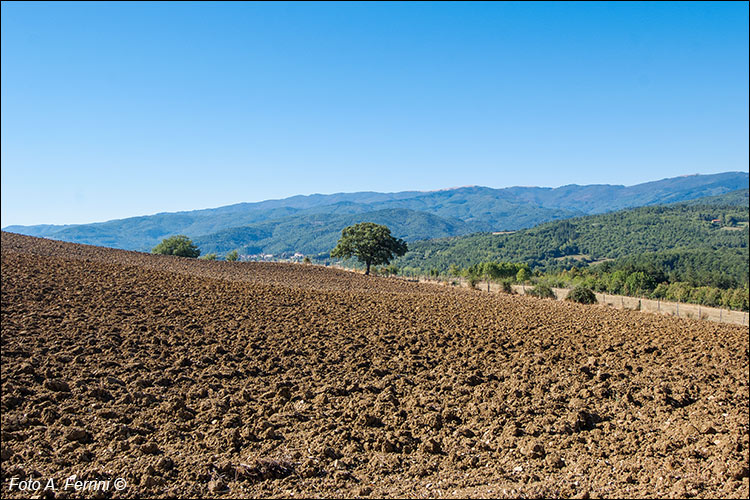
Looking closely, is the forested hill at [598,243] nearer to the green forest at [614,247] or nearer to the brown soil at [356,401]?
the green forest at [614,247]

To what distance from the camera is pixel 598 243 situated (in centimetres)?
17525

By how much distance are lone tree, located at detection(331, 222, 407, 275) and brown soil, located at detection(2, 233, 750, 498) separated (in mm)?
26765

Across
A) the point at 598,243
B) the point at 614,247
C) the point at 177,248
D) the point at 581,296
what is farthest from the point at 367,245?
the point at 598,243

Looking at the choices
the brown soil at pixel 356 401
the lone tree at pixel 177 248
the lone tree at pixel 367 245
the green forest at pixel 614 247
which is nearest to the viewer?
the brown soil at pixel 356 401

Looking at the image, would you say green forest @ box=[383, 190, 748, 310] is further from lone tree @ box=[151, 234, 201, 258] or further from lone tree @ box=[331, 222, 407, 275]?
lone tree @ box=[331, 222, 407, 275]

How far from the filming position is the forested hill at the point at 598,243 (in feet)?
482

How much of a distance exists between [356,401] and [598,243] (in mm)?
185942

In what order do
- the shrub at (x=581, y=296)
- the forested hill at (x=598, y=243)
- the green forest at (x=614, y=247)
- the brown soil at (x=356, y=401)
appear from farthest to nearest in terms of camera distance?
the forested hill at (x=598, y=243)
the green forest at (x=614, y=247)
the shrub at (x=581, y=296)
the brown soil at (x=356, y=401)

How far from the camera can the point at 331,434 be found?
766cm

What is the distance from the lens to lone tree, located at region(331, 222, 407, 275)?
4469 cm

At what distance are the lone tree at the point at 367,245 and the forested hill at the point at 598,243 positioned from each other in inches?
3703

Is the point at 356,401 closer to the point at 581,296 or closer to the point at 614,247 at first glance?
the point at 581,296

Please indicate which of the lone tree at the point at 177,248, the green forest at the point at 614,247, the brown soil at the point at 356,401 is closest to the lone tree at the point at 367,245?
the lone tree at the point at 177,248

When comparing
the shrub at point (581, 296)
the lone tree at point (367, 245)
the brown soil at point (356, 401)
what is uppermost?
the lone tree at point (367, 245)
